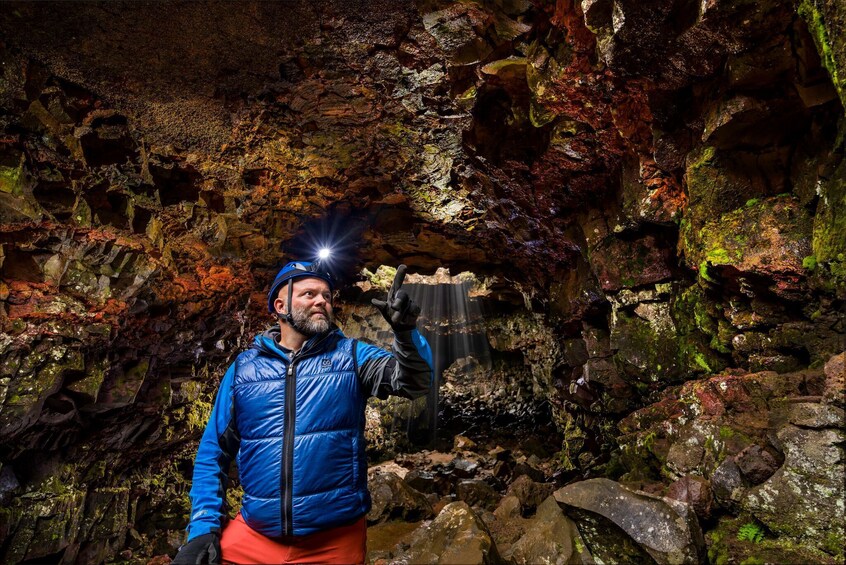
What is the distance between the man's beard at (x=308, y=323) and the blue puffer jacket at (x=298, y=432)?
0.22 feet

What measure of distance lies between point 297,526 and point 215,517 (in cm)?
57

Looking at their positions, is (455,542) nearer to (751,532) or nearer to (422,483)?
(751,532)

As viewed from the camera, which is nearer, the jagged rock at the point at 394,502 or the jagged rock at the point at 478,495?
the jagged rock at the point at 394,502

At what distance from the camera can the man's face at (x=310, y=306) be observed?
9.02 feet

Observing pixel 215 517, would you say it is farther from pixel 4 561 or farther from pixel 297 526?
pixel 4 561

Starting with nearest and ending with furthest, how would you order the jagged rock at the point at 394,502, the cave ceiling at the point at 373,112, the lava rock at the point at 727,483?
the lava rock at the point at 727,483
the cave ceiling at the point at 373,112
the jagged rock at the point at 394,502

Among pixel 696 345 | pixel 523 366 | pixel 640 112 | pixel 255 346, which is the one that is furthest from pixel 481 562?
→ pixel 523 366

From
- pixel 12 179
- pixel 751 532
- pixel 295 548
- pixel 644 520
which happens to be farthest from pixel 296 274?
pixel 12 179

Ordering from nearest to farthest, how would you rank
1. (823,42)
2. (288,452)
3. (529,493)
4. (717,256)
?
1. (823,42)
2. (288,452)
3. (717,256)
4. (529,493)

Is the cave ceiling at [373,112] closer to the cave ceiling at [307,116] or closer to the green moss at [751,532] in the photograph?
the cave ceiling at [307,116]

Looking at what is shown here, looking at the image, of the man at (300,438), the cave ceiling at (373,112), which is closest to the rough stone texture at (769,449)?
the cave ceiling at (373,112)

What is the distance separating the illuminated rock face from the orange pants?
2.63 meters

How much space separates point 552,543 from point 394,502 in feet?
14.5

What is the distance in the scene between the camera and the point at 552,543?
289 cm
